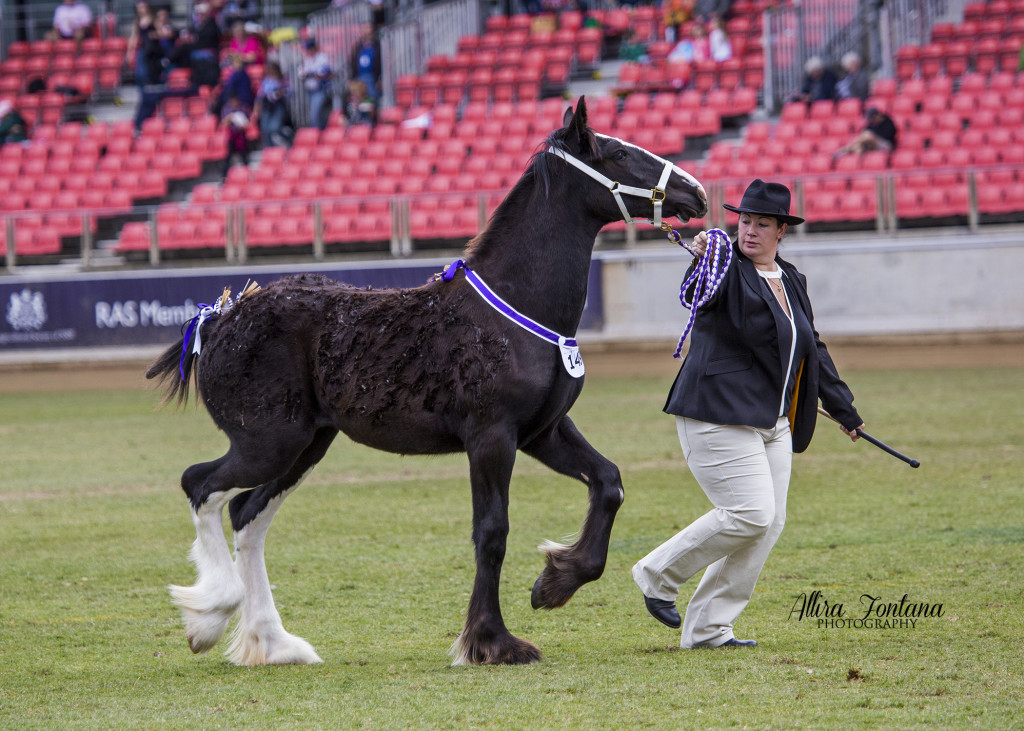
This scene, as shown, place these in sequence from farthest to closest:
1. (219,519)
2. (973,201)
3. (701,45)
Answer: (701,45) → (973,201) → (219,519)

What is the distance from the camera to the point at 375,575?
7355 millimetres

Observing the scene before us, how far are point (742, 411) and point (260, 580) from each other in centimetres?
241

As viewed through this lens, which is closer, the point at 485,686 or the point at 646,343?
the point at 485,686

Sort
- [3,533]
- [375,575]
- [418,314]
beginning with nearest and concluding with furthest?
[418,314] < [375,575] < [3,533]

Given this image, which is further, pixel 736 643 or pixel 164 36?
pixel 164 36

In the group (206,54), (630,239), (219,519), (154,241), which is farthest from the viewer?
(206,54)

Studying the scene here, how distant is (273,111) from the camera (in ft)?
82.1

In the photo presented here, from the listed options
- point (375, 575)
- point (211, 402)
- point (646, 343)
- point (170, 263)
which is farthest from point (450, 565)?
point (170, 263)

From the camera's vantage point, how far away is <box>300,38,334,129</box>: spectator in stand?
25188mm

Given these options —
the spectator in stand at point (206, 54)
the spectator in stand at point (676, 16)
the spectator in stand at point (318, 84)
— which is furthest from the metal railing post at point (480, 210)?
the spectator in stand at point (206, 54)

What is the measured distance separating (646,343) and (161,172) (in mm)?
11294

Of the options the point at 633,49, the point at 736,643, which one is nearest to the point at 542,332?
the point at 736,643

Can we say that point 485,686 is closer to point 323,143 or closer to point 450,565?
point 450,565

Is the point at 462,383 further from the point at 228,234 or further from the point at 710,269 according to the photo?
the point at 228,234
